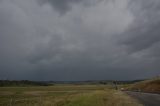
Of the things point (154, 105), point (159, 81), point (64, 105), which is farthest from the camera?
point (159, 81)

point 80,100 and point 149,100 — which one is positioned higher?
point 80,100

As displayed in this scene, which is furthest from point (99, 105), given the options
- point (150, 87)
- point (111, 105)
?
point (150, 87)

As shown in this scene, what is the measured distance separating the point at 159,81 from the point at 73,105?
149ft

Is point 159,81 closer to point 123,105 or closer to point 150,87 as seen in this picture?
point 150,87

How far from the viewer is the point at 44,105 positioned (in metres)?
31.8

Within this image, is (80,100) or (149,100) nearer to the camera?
(80,100)

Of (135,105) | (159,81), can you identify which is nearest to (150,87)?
(159,81)

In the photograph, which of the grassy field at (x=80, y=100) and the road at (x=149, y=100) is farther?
the grassy field at (x=80, y=100)

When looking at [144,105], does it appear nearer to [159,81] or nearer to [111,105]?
[111,105]

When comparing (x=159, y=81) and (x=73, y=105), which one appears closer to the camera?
(x=73, y=105)

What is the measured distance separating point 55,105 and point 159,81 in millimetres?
45239

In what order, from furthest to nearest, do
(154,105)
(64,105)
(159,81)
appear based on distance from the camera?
(159,81) < (64,105) < (154,105)

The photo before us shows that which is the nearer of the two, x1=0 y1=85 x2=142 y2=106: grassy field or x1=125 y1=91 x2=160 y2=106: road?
x1=125 y1=91 x2=160 y2=106: road

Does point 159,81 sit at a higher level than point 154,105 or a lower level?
higher
